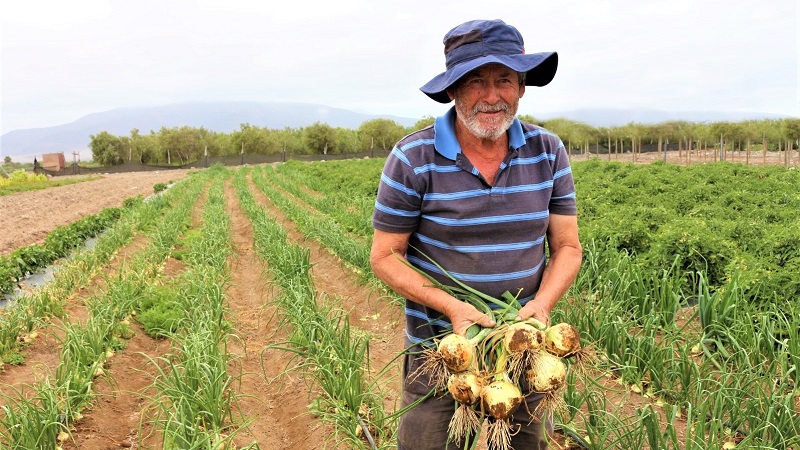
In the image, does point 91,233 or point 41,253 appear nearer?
point 41,253

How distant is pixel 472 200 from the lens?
6.12 feet

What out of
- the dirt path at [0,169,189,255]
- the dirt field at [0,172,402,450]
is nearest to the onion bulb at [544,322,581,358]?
the dirt field at [0,172,402,450]

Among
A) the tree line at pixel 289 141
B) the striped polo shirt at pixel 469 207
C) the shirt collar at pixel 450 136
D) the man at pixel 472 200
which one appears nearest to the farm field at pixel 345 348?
the man at pixel 472 200

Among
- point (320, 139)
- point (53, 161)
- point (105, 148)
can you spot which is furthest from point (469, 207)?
point (105, 148)

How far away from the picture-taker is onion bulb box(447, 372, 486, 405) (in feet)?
5.31

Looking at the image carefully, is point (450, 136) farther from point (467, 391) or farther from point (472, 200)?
point (467, 391)

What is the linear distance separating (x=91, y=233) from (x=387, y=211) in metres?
10.9

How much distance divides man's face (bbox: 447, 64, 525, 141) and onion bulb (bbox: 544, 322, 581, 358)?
2.21 feet

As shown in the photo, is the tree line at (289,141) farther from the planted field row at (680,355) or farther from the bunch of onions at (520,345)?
the bunch of onions at (520,345)

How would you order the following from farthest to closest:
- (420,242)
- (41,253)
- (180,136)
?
(180,136) → (41,253) → (420,242)

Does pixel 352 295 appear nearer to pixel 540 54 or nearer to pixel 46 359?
pixel 46 359

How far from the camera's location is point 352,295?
6.21m

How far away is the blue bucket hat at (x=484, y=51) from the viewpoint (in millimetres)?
1797

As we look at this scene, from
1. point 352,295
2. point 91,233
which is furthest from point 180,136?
point 352,295
